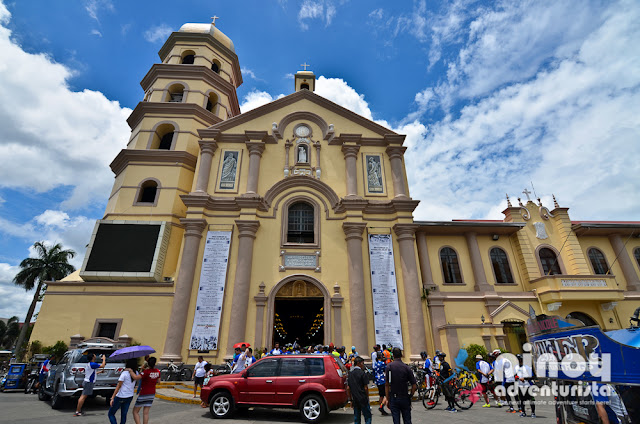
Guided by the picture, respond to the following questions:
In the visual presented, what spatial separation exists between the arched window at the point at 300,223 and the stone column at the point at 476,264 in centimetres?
914

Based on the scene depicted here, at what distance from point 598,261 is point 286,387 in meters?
20.9

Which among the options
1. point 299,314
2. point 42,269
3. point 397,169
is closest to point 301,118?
point 397,169

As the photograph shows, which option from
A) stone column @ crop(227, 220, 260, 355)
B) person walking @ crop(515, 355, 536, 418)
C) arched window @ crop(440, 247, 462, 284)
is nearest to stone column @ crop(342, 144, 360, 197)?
stone column @ crop(227, 220, 260, 355)

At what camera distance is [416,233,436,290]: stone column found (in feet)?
52.9

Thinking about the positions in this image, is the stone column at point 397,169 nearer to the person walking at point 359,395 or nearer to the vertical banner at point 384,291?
the vertical banner at point 384,291

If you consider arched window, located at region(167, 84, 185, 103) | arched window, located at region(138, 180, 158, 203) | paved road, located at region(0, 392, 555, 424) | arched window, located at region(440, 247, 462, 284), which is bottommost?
paved road, located at region(0, 392, 555, 424)

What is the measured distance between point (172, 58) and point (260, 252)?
56.3 feet

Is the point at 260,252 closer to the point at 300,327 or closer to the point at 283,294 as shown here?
the point at 283,294

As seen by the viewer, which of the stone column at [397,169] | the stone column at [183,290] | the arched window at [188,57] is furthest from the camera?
the arched window at [188,57]

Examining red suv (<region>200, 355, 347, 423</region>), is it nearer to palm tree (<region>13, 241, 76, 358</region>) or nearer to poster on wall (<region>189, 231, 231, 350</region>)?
poster on wall (<region>189, 231, 231, 350</region>)

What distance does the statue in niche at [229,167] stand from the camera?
1750 cm

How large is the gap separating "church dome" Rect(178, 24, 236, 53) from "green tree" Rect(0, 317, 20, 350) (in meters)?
62.1

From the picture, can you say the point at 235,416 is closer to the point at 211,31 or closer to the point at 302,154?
the point at 302,154

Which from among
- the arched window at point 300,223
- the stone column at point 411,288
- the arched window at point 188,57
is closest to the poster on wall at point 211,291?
the arched window at point 300,223
